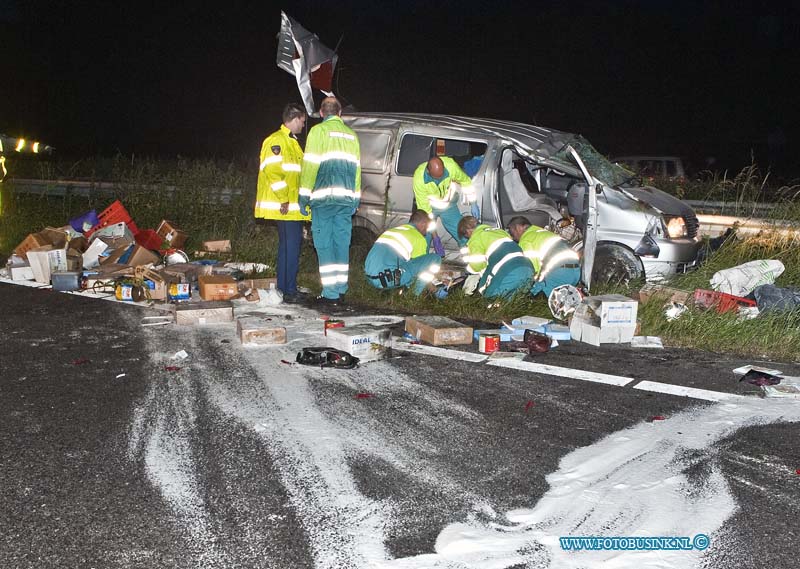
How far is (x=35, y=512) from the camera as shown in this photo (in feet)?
11.2

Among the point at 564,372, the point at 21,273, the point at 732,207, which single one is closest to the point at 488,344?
the point at 564,372

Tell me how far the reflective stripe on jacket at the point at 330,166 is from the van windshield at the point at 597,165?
2.05 m

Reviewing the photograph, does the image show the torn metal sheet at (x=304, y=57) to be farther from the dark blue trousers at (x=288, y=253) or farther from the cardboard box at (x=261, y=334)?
the cardboard box at (x=261, y=334)

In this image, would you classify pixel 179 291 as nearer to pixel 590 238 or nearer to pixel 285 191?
pixel 285 191

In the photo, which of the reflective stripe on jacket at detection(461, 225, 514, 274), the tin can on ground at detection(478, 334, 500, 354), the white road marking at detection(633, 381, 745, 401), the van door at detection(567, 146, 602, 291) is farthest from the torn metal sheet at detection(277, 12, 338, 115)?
the white road marking at detection(633, 381, 745, 401)

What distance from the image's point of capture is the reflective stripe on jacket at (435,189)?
7.93m

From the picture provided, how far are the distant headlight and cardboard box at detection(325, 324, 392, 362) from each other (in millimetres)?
3403

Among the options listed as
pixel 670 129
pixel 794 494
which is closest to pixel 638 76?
pixel 670 129

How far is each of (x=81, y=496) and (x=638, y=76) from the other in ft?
143

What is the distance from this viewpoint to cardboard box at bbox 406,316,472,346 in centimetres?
622

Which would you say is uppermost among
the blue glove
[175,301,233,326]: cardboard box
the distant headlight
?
the distant headlight

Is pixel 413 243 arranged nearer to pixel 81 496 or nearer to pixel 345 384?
pixel 345 384

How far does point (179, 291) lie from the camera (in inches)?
306

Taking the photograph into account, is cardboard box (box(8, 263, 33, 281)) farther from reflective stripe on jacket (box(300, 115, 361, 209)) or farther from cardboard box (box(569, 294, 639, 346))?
cardboard box (box(569, 294, 639, 346))
